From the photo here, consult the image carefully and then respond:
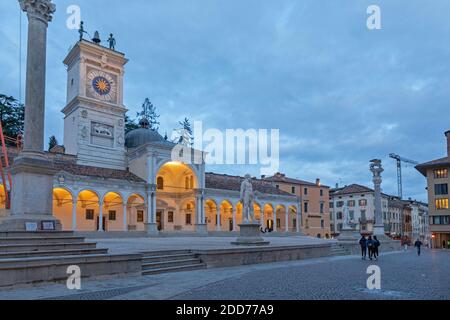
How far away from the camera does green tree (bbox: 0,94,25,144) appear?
50.6 meters

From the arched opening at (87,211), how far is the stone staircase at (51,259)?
28.6 metres

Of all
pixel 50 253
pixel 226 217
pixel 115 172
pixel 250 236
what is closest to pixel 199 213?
pixel 226 217

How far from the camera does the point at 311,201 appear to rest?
6919cm

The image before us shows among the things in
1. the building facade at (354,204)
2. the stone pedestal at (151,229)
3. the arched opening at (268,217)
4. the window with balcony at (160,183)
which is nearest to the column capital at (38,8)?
the stone pedestal at (151,229)

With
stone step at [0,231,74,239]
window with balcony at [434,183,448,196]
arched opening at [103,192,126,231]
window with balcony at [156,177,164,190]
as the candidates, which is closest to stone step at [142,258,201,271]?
stone step at [0,231,74,239]

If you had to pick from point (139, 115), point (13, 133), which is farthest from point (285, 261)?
point (139, 115)

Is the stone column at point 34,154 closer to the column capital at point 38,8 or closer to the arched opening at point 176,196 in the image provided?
the column capital at point 38,8

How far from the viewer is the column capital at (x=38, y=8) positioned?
1262 centimetres

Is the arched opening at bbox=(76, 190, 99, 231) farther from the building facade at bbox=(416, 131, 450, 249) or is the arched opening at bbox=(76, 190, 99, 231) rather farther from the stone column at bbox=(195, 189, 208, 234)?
the building facade at bbox=(416, 131, 450, 249)

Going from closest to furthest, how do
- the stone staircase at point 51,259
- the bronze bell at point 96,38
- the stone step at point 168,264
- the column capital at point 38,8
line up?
the stone staircase at point 51,259 < the column capital at point 38,8 < the stone step at point 168,264 < the bronze bell at point 96,38

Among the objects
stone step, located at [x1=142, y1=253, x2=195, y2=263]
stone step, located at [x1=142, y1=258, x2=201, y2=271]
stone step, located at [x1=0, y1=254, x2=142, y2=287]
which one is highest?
stone step, located at [x1=0, y1=254, x2=142, y2=287]

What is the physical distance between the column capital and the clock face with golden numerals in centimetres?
3247

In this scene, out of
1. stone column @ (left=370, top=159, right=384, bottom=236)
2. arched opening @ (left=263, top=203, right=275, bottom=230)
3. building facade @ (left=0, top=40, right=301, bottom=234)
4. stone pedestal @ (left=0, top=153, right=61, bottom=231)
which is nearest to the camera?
stone pedestal @ (left=0, top=153, right=61, bottom=231)

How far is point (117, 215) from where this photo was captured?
138 ft
